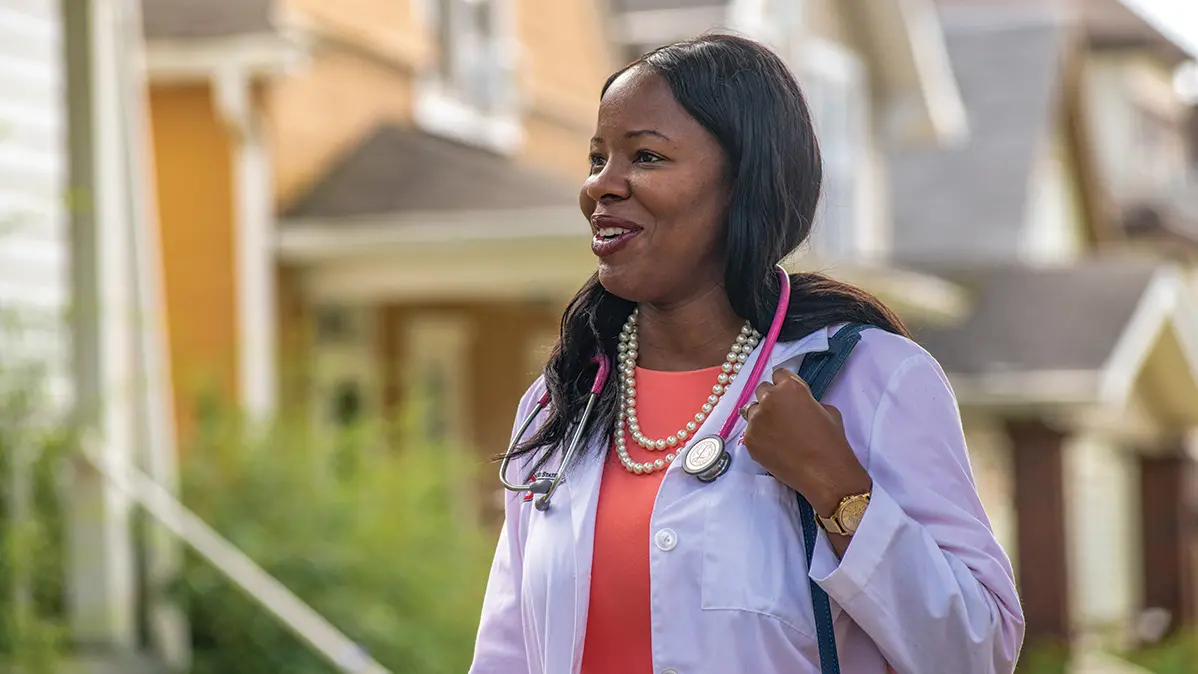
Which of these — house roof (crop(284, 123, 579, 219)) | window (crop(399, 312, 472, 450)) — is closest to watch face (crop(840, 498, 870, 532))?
house roof (crop(284, 123, 579, 219))

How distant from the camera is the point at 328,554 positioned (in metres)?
7.89

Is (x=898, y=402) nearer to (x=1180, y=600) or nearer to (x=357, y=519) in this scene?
(x=357, y=519)

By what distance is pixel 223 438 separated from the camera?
8.28 metres

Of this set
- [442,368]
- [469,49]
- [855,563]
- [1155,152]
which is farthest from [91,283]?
[1155,152]

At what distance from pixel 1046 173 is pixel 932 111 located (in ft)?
19.3

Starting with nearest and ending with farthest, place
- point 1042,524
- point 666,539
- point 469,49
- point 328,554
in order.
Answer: point 666,539 < point 328,554 < point 469,49 < point 1042,524

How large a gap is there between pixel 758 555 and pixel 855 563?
5.4 inches

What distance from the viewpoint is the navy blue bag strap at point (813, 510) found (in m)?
2.18

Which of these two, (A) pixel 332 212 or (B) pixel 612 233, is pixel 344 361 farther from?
(B) pixel 612 233

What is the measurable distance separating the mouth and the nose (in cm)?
3

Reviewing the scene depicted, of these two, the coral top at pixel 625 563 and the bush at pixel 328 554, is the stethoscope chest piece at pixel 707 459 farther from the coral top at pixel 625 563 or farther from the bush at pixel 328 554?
the bush at pixel 328 554

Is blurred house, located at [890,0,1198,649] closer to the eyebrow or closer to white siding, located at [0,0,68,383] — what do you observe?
white siding, located at [0,0,68,383]

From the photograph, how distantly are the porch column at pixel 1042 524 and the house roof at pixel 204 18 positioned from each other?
22.0 feet

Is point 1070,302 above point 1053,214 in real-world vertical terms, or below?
above
